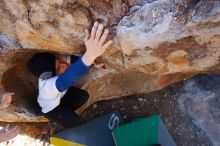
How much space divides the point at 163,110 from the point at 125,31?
814mm

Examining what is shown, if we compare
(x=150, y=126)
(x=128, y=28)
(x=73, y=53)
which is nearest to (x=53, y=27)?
(x=73, y=53)

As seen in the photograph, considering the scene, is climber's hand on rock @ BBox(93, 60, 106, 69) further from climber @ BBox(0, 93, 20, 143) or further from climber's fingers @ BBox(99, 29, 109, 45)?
climber @ BBox(0, 93, 20, 143)

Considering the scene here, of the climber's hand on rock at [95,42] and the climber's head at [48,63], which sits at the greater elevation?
the climber's hand on rock at [95,42]

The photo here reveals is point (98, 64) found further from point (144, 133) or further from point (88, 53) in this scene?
point (144, 133)

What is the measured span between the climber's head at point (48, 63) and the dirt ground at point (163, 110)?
54 cm

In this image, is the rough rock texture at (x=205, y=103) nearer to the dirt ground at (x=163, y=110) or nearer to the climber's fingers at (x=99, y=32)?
the dirt ground at (x=163, y=110)

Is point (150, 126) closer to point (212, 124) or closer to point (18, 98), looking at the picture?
point (212, 124)

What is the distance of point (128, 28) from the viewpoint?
156 cm

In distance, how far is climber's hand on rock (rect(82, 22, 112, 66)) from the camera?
1.56 metres

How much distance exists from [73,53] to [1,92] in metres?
0.43

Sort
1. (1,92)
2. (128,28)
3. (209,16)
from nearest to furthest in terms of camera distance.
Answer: (209,16)
(128,28)
(1,92)

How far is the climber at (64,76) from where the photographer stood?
62.8 inches

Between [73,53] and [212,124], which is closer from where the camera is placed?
[73,53]

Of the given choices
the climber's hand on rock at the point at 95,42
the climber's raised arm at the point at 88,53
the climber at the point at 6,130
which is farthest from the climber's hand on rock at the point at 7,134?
the climber's hand on rock at the point at 95,42
